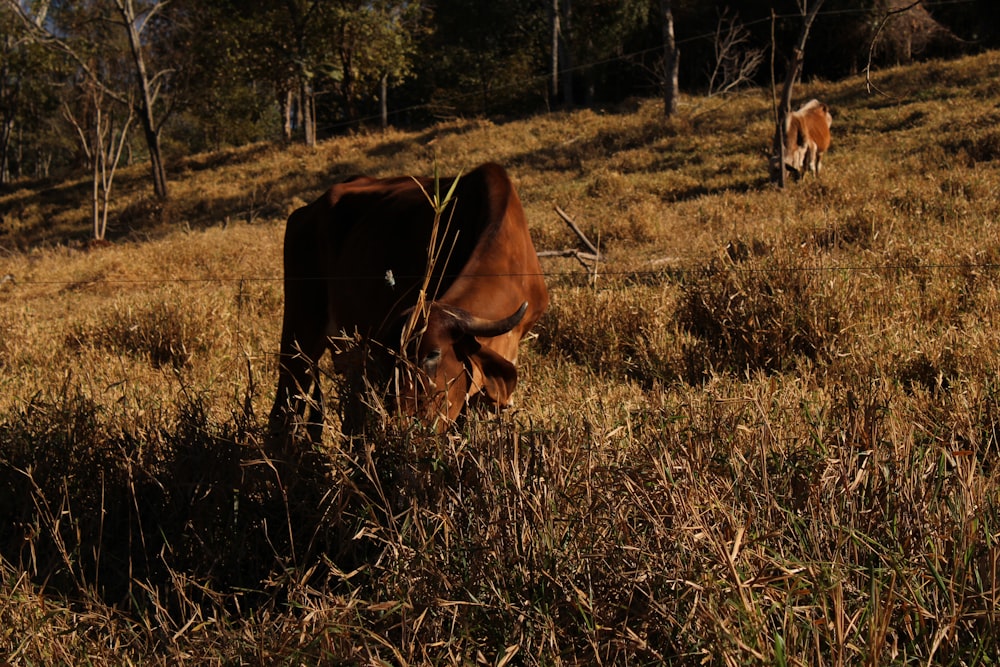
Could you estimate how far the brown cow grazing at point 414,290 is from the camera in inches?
126

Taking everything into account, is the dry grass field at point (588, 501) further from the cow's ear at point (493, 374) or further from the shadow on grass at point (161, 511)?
the cow's ear at point (493, 374)

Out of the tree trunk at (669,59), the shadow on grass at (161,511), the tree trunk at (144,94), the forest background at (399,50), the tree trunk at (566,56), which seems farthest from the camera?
the tree trunk at (566,56)

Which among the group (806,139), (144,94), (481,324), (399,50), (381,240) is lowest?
(481,324)

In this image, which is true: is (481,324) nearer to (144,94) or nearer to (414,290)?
(414,290)

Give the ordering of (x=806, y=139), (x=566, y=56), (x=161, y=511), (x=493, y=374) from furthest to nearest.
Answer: (x=566, y=56)
(x=806, y=139)
(x=493, y=374)
(x=161, y=511)

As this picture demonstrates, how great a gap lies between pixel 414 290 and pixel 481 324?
1.95ft

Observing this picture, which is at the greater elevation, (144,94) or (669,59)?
(669,59)

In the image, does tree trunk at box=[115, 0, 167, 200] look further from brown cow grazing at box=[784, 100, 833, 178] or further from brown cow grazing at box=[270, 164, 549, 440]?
brown cow grazing at box=[270, 164, 549, 440]

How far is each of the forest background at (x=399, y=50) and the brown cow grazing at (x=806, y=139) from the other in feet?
16.0

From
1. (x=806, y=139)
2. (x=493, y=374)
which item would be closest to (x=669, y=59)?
(x=806, y=139)

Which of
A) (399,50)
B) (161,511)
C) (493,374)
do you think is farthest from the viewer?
(399,50)

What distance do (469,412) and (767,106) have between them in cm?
2095

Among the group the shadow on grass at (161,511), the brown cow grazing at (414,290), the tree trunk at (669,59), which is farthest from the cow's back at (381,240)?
the tree trunk at (669,59)

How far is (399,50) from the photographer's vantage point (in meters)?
29.1
